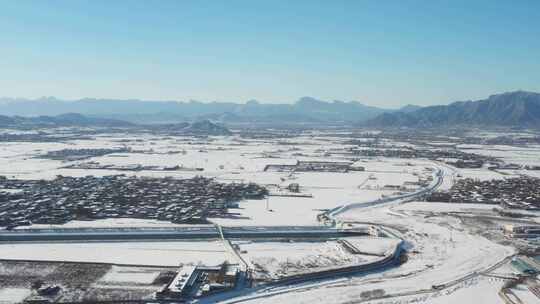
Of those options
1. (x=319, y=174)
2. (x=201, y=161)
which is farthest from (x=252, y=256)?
(x=201, y=161)

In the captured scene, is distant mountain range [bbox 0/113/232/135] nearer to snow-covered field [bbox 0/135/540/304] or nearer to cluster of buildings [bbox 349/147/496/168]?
cluster of buildings [bbox 349/147/496/168]

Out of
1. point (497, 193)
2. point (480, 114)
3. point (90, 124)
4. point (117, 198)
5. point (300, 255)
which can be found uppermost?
point (480, 114)

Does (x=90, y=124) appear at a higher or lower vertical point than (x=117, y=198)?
higher

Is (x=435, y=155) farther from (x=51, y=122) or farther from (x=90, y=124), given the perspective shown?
(x=51, y=122)

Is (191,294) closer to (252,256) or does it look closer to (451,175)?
(252,256)

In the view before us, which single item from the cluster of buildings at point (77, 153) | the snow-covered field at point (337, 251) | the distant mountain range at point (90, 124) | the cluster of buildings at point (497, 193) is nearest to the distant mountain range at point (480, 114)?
the distant mountain range at point (90, 124)

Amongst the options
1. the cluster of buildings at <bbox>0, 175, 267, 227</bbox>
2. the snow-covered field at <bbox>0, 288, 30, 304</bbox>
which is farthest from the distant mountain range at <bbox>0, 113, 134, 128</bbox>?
the snow-covered field at <bbox>0, 288, 30, 304</bbox>

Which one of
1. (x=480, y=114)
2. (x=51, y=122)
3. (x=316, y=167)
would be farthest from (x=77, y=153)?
(x=480, y=114)
